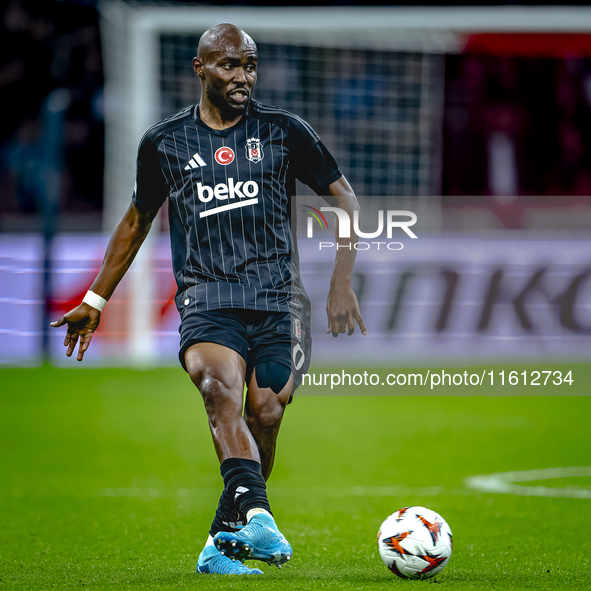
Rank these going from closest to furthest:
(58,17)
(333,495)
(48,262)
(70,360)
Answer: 1. (333,495)
2. (48,262)
3. (70,360)
4. (58,17)

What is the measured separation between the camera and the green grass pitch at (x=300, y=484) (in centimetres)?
415

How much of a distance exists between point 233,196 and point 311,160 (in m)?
0.39

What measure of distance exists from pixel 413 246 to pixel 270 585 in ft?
23.1

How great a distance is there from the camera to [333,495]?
19.9 feet

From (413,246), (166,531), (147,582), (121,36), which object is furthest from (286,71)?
(147,582)

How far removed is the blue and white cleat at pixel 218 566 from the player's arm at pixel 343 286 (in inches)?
38.1

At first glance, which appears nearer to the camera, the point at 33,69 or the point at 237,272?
the point at 237,272

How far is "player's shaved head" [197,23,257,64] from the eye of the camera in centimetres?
399

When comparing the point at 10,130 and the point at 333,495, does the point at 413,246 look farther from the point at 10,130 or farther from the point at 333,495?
the point at 10,130

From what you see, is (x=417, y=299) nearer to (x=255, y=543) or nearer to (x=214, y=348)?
(x=214, y=348)

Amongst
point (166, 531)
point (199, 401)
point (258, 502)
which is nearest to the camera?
point (258, 502)

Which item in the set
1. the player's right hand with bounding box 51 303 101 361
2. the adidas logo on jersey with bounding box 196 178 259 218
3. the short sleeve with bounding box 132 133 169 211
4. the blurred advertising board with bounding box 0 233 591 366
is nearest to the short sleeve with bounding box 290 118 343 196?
the adidas logo on jersey with bounding box 196 178 259 218

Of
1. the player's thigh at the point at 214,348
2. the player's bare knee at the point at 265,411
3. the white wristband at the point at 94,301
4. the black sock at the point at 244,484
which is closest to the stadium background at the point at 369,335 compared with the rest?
the black sock at the point at 244,484

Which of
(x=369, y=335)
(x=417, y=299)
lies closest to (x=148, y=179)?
(x=369, y=335)
